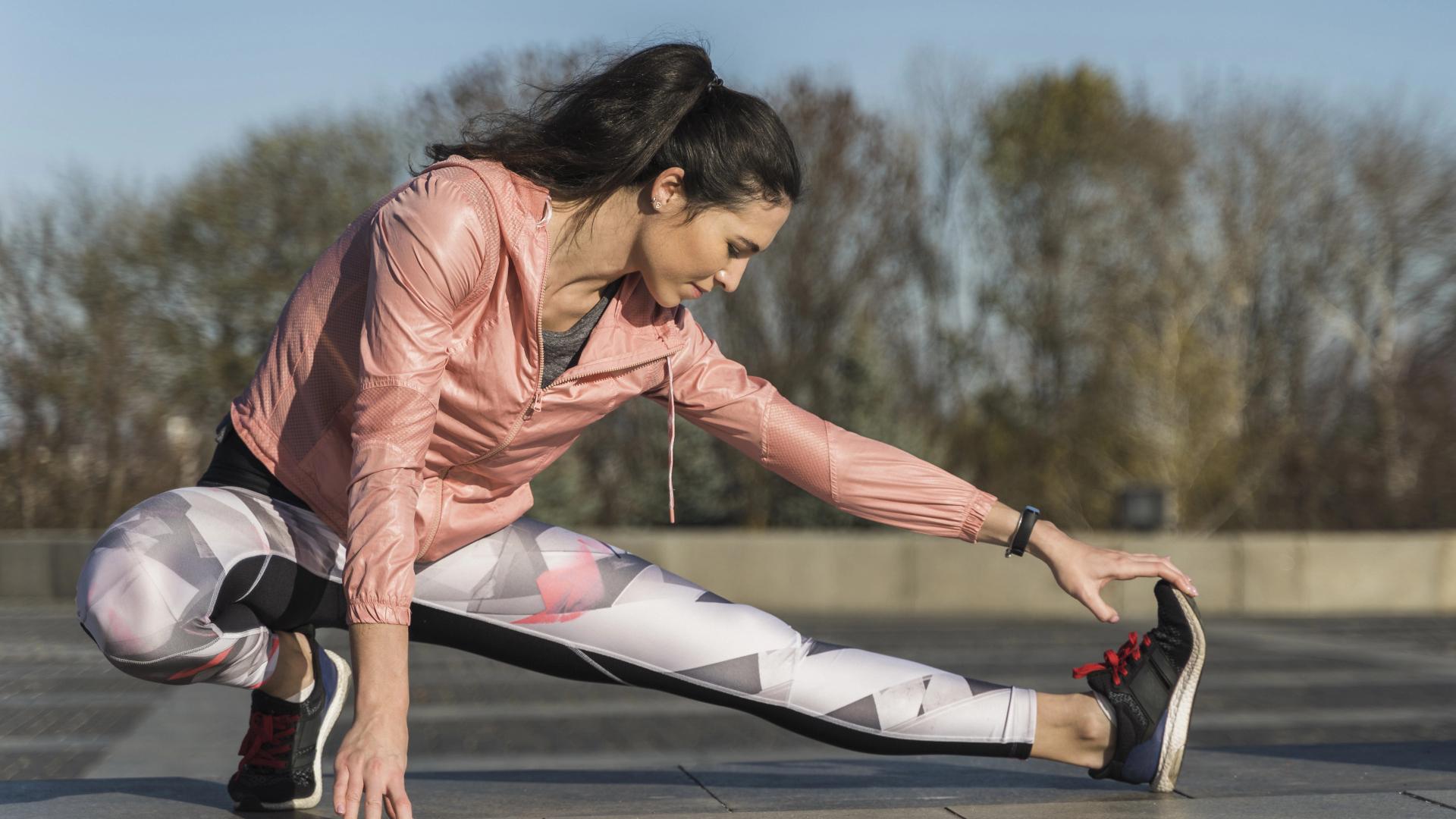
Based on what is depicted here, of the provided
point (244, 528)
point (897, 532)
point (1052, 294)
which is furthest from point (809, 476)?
point (1052, 294)

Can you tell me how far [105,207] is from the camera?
52.2ft

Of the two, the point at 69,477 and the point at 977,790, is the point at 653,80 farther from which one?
the point at 69,477

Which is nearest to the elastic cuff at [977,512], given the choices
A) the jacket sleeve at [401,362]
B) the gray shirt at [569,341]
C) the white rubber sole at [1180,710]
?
the white rubber sole at [1180,710]

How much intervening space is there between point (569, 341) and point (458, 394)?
0.31 metres

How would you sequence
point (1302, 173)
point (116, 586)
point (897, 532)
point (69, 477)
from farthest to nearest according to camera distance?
point (1302, 173)
point (897, 532)
point (69, 477)
point (116, 586)

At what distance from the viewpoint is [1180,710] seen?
10.9 ft

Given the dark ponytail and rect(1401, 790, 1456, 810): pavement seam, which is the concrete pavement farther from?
the dark ponytail

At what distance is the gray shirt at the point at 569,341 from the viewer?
3.10 m

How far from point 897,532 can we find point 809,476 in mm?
12068

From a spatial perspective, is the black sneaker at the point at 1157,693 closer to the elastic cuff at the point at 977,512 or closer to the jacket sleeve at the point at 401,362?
the elastic cuff at the point at 977,512

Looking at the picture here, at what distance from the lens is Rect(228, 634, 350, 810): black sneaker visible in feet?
10.9

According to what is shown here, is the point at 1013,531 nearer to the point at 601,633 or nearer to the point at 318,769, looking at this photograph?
the point at 601,633

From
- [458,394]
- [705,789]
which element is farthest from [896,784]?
[458,394]

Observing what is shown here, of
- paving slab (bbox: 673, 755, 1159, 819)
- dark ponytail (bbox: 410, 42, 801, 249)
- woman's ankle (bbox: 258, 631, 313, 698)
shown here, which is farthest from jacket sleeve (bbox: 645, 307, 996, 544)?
woman's ankle (bbox: 258, 631, 313, 698)
